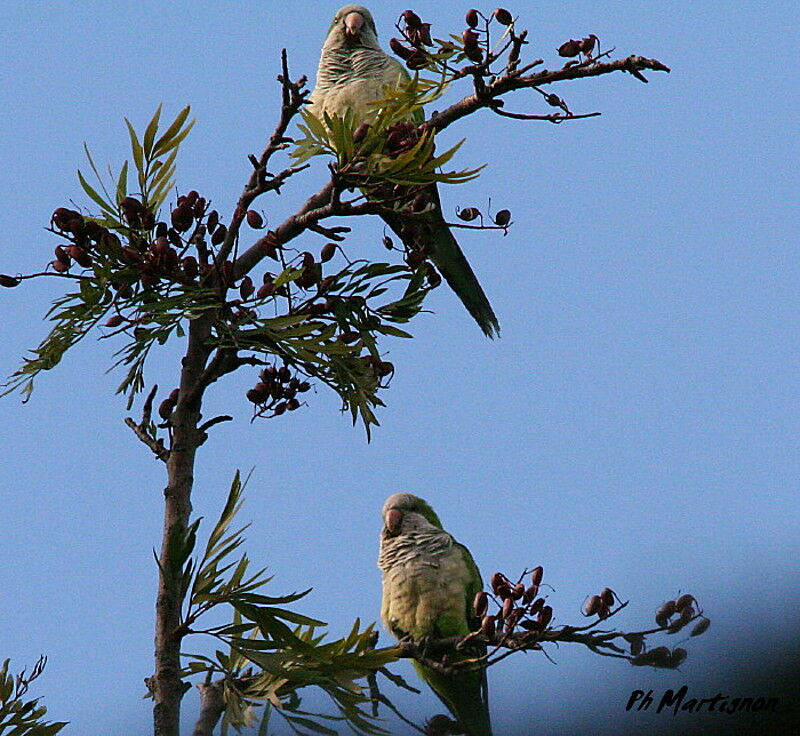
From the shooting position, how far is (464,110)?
1686 millimetres

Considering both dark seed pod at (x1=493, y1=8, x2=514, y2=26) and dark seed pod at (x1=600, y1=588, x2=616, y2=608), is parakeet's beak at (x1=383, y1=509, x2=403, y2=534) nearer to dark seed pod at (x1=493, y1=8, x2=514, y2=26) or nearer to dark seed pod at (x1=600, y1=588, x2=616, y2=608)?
dark seed pod at (x1=600, y1=588, x2=616, y2=608)

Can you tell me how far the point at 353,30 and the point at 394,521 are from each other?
1.49 metres

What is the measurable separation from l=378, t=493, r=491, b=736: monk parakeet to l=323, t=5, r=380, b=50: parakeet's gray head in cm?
142

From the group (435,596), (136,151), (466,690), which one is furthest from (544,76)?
(466,690)

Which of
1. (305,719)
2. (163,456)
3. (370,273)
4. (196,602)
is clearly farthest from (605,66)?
(305,719)

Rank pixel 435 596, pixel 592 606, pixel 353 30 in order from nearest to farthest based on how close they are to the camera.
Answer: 1. pixel 592 606
2. pixel 435 596
3. pixel 353 30

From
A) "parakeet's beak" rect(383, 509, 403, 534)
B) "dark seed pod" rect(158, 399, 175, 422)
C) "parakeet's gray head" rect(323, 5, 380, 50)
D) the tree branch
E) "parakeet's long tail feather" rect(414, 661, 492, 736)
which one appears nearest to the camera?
the tree branch

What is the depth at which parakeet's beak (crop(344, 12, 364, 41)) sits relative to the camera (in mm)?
3072

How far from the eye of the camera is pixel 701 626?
5.16ft

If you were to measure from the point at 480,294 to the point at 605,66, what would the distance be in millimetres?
1133

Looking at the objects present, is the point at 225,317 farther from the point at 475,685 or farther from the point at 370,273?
the point at 475,685

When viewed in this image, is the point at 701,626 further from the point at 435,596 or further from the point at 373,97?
the point at 373,97

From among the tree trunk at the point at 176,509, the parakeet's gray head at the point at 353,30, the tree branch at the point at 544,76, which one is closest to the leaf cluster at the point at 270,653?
the tree trunk at the point at 176,509

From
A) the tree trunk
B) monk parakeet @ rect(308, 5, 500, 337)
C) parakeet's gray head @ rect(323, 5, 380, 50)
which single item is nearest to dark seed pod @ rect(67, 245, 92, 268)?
the tree trunk
